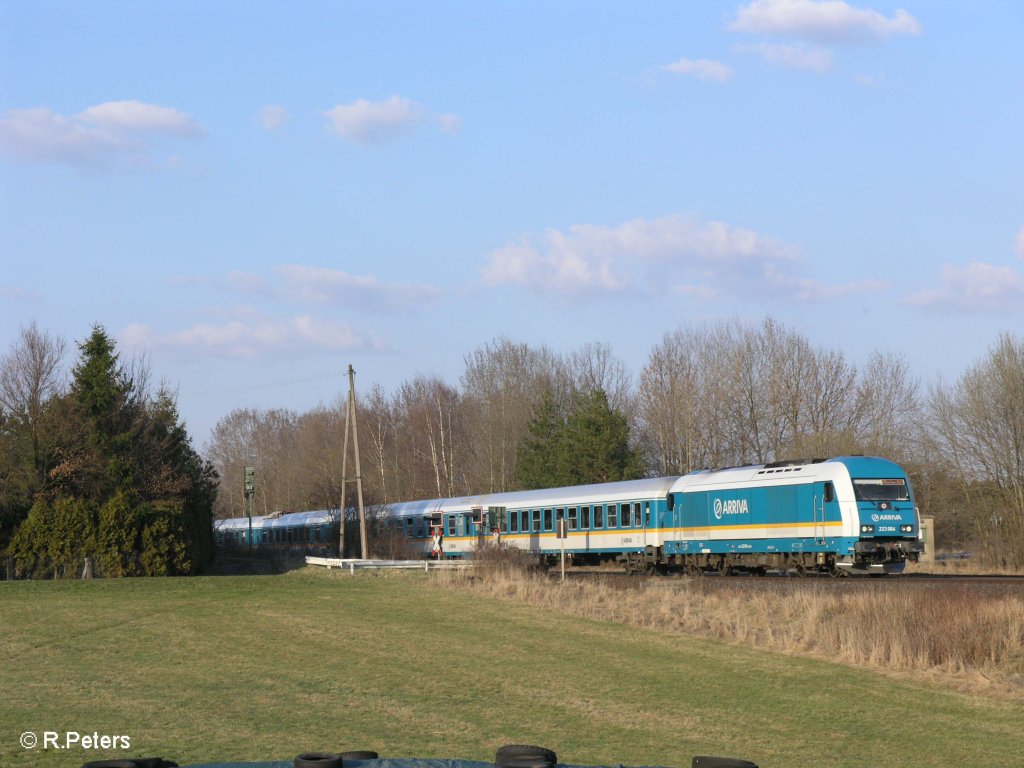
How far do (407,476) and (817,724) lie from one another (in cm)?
7629

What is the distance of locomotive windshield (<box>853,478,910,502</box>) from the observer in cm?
3069

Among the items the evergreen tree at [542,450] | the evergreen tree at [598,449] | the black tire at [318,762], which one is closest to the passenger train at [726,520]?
the evergreen tree at [598,449]

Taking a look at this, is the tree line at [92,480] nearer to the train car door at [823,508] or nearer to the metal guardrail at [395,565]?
the metal guardrail at [395,565]

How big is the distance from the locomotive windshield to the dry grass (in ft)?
15.9

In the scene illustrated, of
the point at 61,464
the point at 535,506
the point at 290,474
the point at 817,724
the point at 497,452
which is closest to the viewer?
the point at 817,724

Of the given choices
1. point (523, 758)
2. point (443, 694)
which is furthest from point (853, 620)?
point (523, 758)

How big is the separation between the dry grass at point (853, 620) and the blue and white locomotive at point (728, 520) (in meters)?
4.58

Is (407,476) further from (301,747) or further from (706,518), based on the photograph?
(301,747)

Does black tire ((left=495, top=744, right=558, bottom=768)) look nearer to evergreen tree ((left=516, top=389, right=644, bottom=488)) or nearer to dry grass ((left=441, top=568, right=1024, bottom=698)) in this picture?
dry grass ((left=441, top=568, right=1024, bottom=698))

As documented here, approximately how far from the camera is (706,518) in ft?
116

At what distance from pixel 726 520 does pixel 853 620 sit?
13659 millimetres

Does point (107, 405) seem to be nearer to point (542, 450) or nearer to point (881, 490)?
point (881, 490)

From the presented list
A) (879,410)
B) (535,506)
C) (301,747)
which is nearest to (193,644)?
(301,747)

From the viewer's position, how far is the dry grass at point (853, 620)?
18578mm
